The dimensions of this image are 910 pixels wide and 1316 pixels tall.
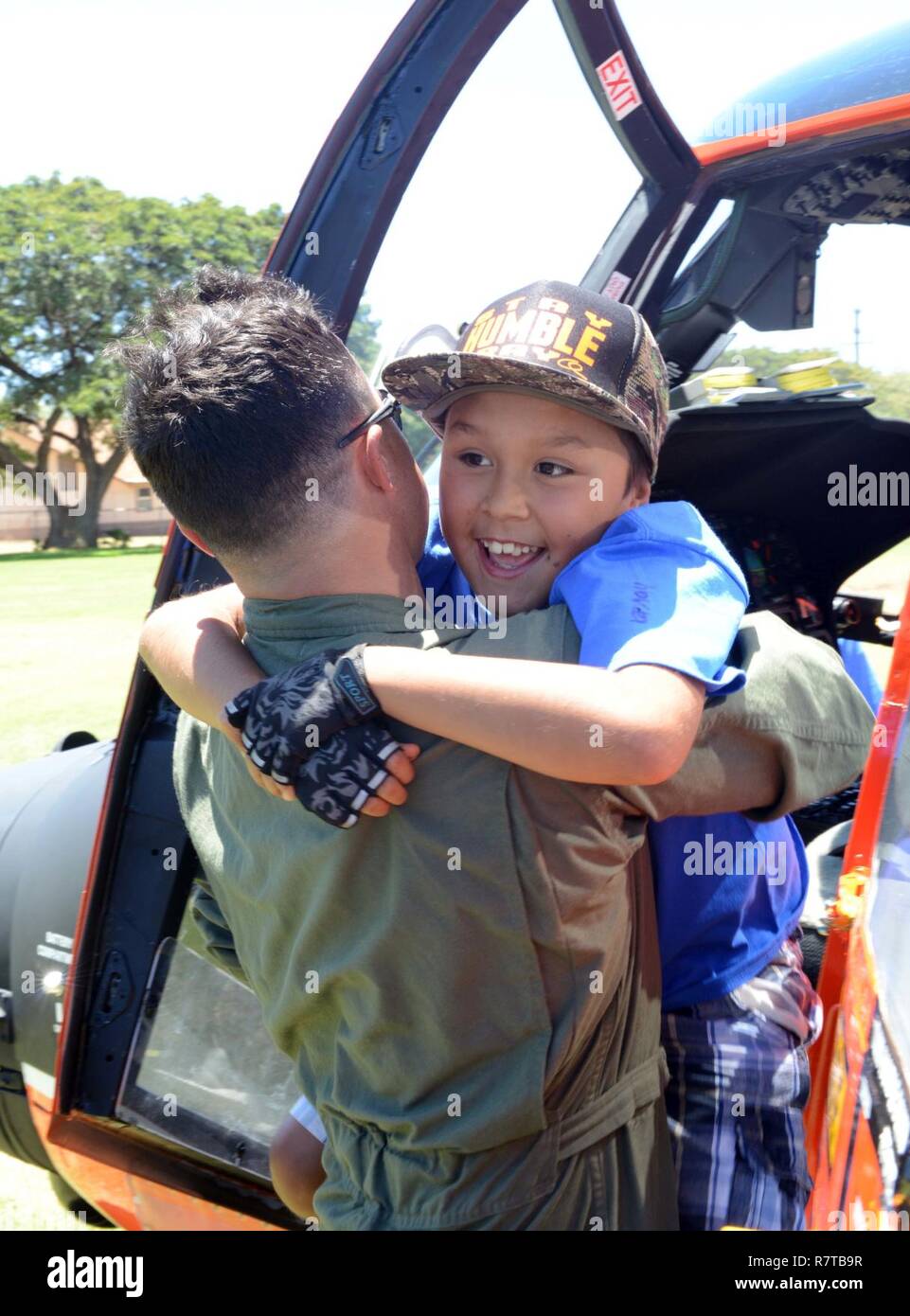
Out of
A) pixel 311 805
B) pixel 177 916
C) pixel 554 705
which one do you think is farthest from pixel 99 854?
pixel 554 705

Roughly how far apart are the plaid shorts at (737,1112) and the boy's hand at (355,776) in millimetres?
543

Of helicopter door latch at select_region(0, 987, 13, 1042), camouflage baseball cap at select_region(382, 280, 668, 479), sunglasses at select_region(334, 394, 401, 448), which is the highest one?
camouflage baseball cap at select_region(382, 280, 668, 479)

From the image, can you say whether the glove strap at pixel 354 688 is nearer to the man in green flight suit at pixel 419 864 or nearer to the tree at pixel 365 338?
the man in green flight suit at pixel 419 864

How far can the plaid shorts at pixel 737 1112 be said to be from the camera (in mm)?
1471

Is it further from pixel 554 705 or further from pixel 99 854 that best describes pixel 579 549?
pixel 99 854

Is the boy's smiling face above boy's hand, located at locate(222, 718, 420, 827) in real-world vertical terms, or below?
above

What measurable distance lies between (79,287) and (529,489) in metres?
32.9

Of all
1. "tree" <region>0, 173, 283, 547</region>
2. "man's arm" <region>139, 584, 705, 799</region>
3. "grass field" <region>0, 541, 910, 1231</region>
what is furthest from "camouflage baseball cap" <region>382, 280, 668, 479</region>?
"tree" <region>0, 173, 283, 547</region>

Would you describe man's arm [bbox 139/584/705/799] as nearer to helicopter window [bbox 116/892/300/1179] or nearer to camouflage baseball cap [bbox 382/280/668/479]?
camouflage baseball cap [bbox 382/280/668/479]

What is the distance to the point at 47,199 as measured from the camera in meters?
33.9

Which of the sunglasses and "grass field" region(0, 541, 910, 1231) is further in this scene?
"grass field" region(0, 541, 910, 1231)

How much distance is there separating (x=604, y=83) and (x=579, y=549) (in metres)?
1.63

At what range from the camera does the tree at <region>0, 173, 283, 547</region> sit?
31.5m

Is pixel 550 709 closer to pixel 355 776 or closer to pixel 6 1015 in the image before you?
pixel 355 776
